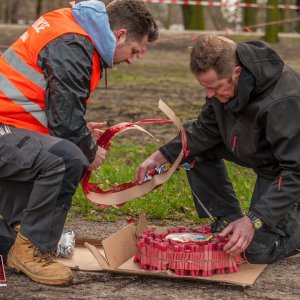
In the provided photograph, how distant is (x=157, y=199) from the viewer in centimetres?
711

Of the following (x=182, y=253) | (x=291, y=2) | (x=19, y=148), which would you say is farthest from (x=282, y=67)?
(x=291, y=2)

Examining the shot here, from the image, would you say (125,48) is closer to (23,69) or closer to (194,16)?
(23,69)

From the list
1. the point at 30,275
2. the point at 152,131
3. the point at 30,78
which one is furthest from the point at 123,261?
the point at 152,131

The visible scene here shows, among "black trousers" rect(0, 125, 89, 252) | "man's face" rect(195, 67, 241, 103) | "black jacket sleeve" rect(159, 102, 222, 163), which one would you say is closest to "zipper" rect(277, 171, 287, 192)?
"man's face" rect(195, 67, 241, 103)

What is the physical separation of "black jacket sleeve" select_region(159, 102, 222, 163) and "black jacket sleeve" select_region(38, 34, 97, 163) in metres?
0.95

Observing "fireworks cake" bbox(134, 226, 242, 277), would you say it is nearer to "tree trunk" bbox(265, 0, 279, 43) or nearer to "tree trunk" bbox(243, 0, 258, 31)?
"tree trunk" bbox(265, 0, 279, 43)

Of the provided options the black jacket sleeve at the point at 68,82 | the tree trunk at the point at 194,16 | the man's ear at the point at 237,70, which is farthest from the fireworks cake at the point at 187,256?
the tree trunk at the point at 194,16

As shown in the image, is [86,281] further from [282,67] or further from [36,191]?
[282,67]

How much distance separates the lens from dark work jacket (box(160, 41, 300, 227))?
5.03 m

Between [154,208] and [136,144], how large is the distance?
317cm

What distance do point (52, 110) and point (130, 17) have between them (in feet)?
2.56

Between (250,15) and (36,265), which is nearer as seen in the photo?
(36,265)

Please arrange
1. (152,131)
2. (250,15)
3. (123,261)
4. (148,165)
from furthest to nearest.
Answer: (250,15) < (152,131) < (148,165) < (123,261)

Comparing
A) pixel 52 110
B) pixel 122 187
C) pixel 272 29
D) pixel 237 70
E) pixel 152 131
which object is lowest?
pixel 272 29
